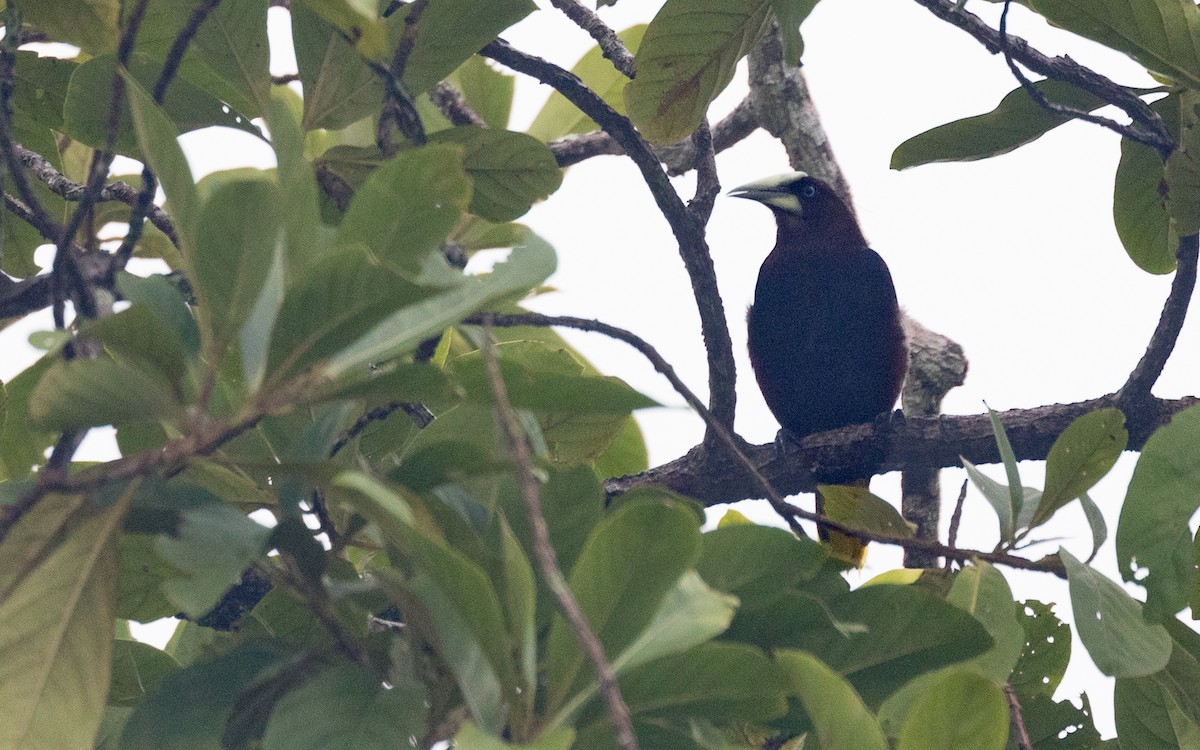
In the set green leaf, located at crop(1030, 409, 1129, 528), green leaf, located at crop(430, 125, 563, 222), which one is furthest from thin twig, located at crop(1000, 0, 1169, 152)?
green leaf, located at crop(430, 125, 563, 222)

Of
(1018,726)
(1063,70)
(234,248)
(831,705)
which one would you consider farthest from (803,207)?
(234,248)

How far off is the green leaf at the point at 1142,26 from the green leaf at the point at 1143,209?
0.78 ft

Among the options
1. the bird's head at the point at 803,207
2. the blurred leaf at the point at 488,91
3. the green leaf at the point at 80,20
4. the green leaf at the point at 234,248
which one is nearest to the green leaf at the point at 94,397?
the green leaf at the point at 234,248

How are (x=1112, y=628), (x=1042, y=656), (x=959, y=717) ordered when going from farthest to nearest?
(x=1042, y=656) → (x=1112, y=628) → (x=959, y=717)

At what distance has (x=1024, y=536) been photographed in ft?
4.89

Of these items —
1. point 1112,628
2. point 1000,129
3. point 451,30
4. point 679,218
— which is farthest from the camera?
point 679,218

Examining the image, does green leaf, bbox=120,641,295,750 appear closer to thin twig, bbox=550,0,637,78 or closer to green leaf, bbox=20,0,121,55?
green leaf, bbox=20,0,121,55

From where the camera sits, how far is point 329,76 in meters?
1.65

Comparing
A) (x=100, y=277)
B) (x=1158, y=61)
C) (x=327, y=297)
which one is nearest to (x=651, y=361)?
(x=327, y=297)

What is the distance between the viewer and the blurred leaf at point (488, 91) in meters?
2.61

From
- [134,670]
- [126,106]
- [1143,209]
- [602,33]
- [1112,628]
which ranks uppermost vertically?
[602,33]

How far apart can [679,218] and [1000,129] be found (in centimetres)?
58

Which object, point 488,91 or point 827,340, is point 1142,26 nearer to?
point 488,91

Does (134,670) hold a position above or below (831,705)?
above
